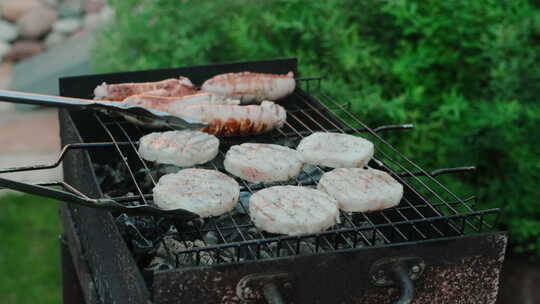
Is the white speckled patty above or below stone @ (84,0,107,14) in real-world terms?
above

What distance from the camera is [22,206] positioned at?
6.29m

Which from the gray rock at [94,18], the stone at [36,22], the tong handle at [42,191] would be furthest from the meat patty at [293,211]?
the stone at [36,22]

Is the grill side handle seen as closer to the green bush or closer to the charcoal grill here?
the charcoal grill

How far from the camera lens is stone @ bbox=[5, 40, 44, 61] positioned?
982cm

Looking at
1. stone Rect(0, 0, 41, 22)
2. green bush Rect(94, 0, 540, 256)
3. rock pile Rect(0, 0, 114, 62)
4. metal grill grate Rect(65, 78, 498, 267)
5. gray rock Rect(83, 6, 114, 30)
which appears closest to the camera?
metal grill grate Rect(65, 78, 498, 267)

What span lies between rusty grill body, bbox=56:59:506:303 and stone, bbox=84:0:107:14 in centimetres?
723

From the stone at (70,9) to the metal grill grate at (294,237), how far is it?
292 inches

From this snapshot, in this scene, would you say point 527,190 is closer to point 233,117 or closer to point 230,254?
point 233,117

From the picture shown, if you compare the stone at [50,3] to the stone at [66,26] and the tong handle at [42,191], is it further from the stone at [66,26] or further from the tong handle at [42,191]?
the tong handle at [42,191]

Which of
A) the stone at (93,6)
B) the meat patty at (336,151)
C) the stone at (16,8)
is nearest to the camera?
the meat patty at (336,151)

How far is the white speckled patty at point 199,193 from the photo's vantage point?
2.59 meters

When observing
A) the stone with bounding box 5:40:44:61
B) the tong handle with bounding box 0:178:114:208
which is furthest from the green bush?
the stone with bounding box 5:40:44:61

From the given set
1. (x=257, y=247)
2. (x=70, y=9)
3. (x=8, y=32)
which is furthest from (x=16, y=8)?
(x=257, y=247)

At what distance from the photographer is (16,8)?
10.5 m
